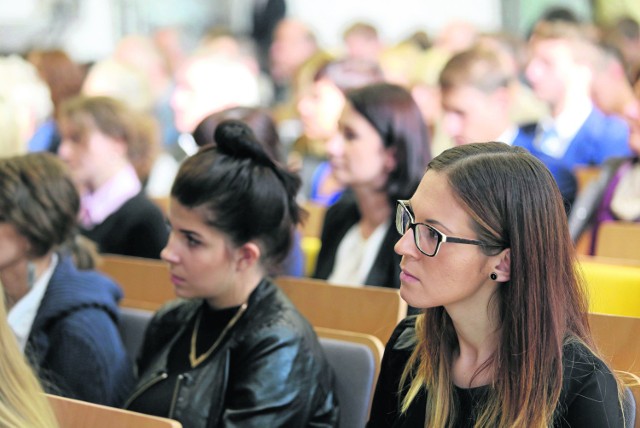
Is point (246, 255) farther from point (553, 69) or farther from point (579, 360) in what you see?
point (553, 69)

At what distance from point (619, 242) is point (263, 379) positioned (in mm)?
1763

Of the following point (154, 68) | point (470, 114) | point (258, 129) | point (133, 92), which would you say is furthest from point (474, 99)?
point (154, 68)

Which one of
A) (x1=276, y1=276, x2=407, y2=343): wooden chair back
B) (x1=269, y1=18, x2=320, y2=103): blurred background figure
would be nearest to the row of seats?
(x1=276, y1=276, x2=407, y2=343): wooden chair back

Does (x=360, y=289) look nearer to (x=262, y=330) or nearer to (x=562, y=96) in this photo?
(x=262, y=330)

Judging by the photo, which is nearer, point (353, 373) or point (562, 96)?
point (353, 373)

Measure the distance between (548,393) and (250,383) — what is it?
80cm

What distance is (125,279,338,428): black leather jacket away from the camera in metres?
2.27

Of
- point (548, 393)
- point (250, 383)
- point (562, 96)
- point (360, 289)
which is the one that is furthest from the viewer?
point (562, 96)

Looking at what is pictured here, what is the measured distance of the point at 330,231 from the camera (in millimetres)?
3805

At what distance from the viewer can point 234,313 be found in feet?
8.10

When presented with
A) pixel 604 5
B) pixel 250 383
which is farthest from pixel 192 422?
pixel 604 5

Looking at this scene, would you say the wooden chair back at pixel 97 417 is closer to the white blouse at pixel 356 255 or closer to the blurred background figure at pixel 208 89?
the white blouse at pixel 356 255

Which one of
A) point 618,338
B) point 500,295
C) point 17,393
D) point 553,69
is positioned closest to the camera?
point 17,393

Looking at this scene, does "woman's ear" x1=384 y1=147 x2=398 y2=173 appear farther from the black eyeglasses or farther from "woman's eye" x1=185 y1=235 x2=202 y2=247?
the black eyeglasses
